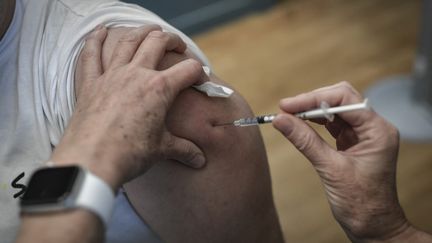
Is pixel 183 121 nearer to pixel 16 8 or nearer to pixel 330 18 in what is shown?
pixel 16 8

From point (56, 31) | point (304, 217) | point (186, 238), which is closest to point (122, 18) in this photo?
point (56, 31)

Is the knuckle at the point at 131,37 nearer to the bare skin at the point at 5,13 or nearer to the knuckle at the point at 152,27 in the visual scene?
the knuckle at the point at 152,27

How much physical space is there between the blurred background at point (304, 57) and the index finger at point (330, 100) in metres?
1.17

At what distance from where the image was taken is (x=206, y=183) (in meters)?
0.99

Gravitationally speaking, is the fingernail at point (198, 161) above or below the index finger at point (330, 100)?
below

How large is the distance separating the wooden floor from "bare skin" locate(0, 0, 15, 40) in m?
1.32

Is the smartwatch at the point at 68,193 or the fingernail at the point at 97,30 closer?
the smartwatch at the point at 68,193

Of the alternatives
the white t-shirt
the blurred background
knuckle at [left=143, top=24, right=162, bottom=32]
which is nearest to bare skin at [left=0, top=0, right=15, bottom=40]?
the white t-shirt

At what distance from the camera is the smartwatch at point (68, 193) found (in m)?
0.72

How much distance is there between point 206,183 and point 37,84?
0.38 metres

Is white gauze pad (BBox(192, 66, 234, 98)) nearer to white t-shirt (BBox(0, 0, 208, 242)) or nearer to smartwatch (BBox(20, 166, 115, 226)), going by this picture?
white t-shirt (BBox(0, 0, 208, 242))

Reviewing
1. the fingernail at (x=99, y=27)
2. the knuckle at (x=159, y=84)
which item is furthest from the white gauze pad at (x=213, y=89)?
the fingernail at (x=99, y=27)

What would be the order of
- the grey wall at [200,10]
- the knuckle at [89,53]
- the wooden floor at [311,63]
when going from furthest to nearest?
the grey wall at [200,10], the wooden floor at [311,63], the knuckle at [89,53]

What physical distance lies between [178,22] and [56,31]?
81.5 inches
